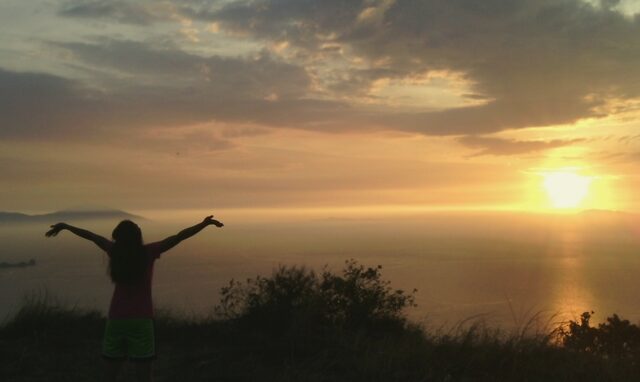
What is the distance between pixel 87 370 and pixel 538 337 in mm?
5668

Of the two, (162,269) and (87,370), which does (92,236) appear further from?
(162,269)

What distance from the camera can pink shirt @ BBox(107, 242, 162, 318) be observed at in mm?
4734

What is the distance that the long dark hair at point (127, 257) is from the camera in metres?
4.78

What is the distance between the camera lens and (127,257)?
4.80m

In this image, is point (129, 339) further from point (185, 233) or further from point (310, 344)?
point (310, 344)

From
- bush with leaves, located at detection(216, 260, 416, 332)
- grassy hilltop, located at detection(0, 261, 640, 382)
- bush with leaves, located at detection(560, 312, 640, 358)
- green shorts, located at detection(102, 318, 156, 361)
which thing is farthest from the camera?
bush with leaves, located at detection(560, 312, 640, 358)

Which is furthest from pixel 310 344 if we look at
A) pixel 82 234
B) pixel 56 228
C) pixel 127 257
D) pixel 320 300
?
pixel 56 228

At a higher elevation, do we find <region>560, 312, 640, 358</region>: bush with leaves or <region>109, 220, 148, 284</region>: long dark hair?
<region>109, 220, 148, 284</region>: long dark hair

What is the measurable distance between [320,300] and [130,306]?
3782 mm

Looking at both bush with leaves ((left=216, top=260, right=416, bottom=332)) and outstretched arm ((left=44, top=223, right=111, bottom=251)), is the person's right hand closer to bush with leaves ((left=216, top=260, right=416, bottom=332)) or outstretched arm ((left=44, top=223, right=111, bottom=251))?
outstretched arm ((left=44, top=223, right=111, bottom=251))

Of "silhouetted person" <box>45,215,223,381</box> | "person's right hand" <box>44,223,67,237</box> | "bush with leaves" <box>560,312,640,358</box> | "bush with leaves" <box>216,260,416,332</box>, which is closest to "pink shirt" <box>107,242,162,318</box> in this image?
"silhouetted person" <box>45,215,223,381</box>

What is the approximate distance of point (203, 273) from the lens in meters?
90.9

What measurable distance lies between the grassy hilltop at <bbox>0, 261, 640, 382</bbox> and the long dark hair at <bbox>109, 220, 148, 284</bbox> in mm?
1679

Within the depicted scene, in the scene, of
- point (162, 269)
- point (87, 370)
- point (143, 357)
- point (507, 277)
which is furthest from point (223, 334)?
point (507, 277)
